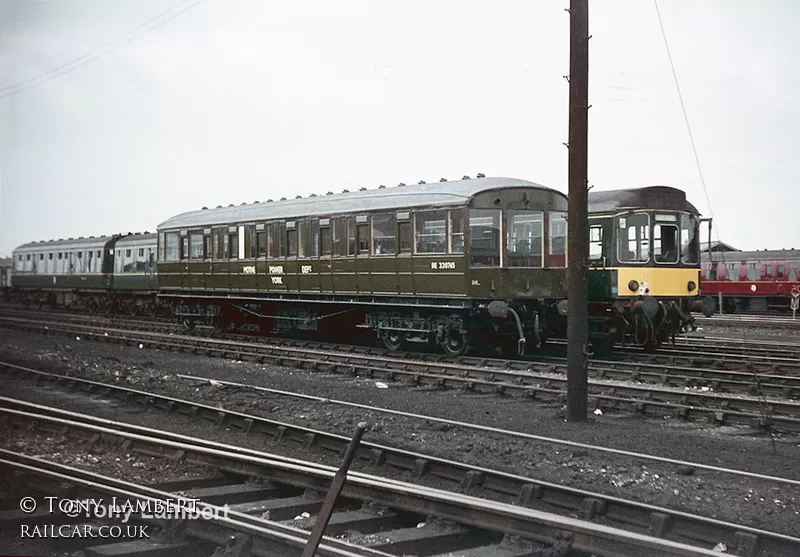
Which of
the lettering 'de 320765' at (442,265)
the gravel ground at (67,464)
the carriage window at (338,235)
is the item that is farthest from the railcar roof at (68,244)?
the gravel ground at (67,464)

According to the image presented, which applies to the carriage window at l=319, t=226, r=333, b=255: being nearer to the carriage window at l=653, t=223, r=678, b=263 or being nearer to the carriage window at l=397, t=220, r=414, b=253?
the carriage window at l=397, t=220, r=414, b=253

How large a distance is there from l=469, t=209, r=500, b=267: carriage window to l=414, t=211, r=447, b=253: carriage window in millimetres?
603

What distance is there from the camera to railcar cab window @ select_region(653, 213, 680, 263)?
18453 millimetres

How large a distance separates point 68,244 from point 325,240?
23467mm

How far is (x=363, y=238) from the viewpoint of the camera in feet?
62.6

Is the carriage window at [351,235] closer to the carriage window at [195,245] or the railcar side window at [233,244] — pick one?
the railcar side window at [233,244]

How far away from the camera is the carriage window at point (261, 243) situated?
22172 mm

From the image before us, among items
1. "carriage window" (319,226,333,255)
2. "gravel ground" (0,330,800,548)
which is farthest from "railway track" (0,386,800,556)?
"carriage window" (319,226,333,255)

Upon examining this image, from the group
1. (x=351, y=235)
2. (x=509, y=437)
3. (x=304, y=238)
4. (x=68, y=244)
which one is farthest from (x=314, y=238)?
(x=68, y=244)

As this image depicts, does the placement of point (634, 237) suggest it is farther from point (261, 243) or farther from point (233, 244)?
point (233, 244)

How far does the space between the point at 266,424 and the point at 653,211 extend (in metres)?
11.6

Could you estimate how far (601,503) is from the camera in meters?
6.34

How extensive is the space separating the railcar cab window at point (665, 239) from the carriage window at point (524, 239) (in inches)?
107

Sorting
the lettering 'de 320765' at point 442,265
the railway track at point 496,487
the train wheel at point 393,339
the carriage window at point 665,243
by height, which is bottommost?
the railway track at point 496,487
